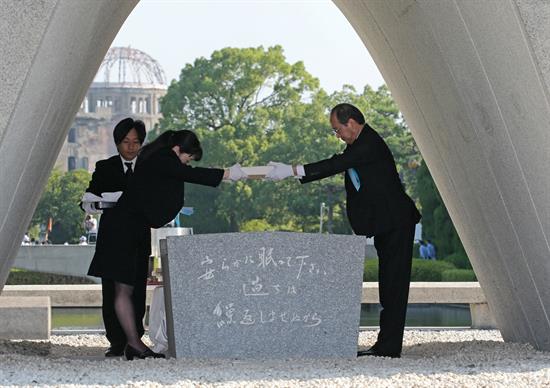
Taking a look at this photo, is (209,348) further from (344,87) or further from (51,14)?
(344,87)

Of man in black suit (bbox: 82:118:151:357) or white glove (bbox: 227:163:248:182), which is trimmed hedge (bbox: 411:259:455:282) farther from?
white glove (bbox: 227:163:248:182)

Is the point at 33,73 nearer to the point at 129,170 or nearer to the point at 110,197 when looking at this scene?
the point at 110,197

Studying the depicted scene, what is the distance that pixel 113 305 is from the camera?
8.69 metres

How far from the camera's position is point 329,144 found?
169 ft

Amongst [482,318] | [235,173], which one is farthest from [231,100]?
[235,173]

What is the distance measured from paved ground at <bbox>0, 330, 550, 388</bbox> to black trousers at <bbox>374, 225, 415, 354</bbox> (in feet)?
1.38

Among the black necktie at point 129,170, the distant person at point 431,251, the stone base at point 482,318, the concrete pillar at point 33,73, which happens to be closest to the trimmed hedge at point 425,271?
the distant person at point 431,251

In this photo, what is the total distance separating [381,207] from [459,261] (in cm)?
2361

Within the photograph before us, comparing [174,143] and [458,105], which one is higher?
[458,105]

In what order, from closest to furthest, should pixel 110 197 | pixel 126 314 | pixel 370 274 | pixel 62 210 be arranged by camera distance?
pixel 126 314
pixel 110 197
pixel 370 274
pixel 62 210

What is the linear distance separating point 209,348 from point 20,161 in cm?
169

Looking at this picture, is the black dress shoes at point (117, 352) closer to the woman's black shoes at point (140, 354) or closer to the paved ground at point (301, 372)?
the woman's black shoes at point (140, 354)

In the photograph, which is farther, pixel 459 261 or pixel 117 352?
pixel 459 261

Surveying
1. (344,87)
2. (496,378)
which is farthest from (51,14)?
A: (344,87)
